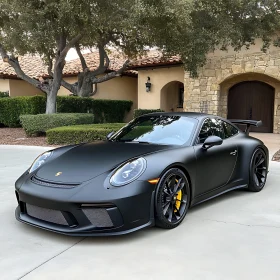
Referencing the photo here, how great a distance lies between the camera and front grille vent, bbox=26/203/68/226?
3.11 metres

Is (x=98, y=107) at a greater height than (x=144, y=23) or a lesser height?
lesser

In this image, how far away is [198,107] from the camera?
48.5 ft

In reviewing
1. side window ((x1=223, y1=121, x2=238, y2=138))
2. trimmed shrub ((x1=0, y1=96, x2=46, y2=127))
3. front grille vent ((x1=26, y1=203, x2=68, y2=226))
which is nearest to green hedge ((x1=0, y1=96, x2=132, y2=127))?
trimmed shrub ((x1=0, y1=96, x2=46, y2=127))

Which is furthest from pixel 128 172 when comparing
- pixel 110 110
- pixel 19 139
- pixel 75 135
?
pixel 110 110

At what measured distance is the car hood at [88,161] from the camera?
3.32 metres

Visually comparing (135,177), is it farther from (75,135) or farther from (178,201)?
(75,135)

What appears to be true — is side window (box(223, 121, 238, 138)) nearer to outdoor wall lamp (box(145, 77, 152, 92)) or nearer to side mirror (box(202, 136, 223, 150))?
side mirror (box(202, 136, 223, 150))

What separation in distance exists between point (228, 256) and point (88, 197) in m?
1.37

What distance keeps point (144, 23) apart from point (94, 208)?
8.11 meters

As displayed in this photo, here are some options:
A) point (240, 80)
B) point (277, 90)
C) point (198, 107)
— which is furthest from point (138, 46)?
point (277, 90)

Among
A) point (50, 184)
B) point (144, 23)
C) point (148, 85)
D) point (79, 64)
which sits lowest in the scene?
point (50, 184)

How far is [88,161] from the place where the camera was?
358 centimetres

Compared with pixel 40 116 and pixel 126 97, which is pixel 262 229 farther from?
pixel 126 97

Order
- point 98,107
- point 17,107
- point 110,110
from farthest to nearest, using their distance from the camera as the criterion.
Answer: point 110,110 → point 98,107 → point 17,107
